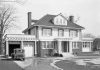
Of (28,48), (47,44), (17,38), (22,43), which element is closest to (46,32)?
(47,44)

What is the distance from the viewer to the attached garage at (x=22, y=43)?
37.2 metres

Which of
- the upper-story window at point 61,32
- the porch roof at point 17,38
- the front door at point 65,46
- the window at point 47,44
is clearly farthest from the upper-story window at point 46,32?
the front door at point 65,46

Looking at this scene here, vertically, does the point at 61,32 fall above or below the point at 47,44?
above

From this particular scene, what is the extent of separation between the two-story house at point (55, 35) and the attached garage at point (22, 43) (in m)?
1.07

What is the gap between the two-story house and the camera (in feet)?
130

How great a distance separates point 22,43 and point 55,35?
7582mm

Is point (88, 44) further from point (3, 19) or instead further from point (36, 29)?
point (3, 19)

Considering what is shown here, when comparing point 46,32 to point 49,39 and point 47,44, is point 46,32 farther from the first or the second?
point 47,44

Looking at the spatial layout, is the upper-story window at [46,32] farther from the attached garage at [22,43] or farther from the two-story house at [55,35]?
the attached garage at [22,43]

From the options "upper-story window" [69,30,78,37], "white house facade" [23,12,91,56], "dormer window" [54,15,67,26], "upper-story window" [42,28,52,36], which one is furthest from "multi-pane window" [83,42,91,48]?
"upper-story window" [42,28,52,36]

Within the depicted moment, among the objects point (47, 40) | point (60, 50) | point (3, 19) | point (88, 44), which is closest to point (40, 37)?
point (47, 40)

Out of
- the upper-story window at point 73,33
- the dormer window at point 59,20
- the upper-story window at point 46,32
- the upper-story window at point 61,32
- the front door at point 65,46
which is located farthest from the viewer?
the upper-story window at point 73,33

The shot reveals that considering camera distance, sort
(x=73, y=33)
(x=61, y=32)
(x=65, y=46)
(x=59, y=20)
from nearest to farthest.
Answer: (x=59, y=20) → (x=61, y=32) → (x=65, y=46) → (x=73, y=33)

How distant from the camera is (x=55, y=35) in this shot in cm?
4156
